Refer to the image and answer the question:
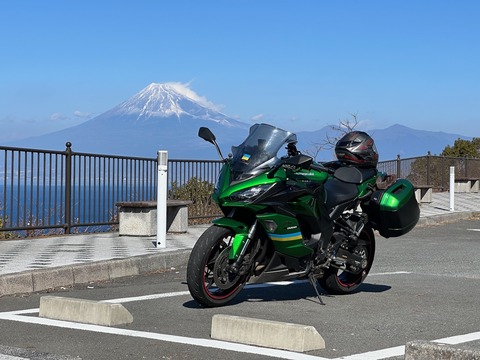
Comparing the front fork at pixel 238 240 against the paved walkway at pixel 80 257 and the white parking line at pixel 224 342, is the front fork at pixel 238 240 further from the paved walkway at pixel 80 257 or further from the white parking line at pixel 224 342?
the paved walkway at pixel 80 257

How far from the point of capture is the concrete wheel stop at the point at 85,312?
6.57 metres

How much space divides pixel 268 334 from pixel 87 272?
4.30 meters

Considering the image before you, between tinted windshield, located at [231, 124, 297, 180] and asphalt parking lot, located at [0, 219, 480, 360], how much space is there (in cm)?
117

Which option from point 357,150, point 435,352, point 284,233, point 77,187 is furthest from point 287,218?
point 77,187

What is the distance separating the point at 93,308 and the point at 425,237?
999cm

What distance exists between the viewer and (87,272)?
31.7ft

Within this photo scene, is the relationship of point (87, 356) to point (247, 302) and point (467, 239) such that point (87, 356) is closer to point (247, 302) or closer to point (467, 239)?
point (247, 302)

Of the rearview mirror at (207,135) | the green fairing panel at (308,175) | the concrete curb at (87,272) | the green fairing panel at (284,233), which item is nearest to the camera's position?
the green fairing panel at (284,233)

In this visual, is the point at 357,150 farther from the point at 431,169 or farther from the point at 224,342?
the point at 431,169

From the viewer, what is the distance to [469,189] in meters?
31.7

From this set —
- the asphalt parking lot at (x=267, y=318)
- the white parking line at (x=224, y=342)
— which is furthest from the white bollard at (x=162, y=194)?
the white parking line at (x=224, y=342)

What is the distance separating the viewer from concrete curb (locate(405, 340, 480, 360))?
459 centimetres

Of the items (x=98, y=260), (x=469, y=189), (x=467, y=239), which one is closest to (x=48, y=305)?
(x=98, y=260)

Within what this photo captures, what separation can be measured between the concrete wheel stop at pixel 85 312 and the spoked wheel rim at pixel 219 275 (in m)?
0.83
